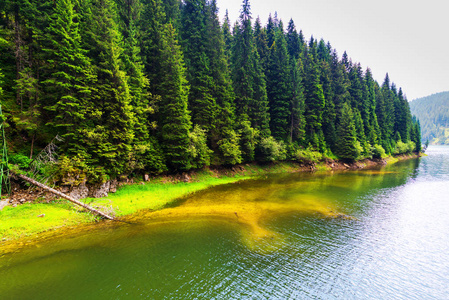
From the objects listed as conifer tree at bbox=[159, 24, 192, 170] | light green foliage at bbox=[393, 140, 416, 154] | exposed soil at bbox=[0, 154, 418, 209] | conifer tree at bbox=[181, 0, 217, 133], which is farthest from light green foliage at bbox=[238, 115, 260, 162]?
light green foliage at bbox=[393, 140, 416, 154]

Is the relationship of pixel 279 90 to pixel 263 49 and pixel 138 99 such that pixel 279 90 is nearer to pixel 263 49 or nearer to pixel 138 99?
pixel 263 49

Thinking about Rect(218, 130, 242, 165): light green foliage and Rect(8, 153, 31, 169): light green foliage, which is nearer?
Rect(8, 153, 31, 169): light green foliage

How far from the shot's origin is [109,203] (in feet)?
63.5

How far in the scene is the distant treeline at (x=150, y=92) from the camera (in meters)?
19.4

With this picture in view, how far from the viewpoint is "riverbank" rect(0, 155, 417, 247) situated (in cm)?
1419

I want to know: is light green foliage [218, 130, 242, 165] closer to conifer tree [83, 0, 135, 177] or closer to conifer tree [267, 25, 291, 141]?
conifer tree [267, 25, 291, 141]

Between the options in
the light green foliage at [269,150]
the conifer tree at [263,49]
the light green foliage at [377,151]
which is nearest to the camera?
the light green foliage at [269,150]

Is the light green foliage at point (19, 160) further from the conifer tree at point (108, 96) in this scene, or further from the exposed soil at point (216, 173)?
the conifer tree at point (108, 96)

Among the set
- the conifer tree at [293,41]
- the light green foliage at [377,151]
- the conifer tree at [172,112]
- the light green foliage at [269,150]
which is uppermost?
the conifer tree at [293,41]

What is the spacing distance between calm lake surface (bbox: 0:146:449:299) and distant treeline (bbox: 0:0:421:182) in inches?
364

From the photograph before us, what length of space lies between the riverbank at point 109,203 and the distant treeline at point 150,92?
2.24 metres

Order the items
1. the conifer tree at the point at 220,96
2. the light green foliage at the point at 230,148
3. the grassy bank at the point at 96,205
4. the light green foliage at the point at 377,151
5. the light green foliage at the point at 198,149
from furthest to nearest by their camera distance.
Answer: the light green foliage at the point at 377,151
the conifer tree at the point at 220,96
the light green foliage at the point at 230,148
the light green foliage at the point at 198,149
the grassy bank at the point at 96,205

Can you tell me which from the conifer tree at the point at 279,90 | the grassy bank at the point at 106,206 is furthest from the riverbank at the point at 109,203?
the conifer tree at the point at 279,90

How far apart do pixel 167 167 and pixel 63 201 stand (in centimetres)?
1341
